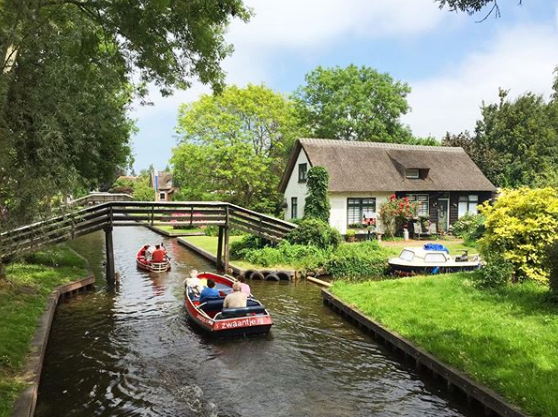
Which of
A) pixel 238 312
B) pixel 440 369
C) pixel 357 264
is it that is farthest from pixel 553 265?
pixel 357 264

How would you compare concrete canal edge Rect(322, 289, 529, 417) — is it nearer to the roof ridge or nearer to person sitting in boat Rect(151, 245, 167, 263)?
person sitting in boat Rect(151, 245, 167, 263)

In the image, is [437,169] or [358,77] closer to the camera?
[437,169]

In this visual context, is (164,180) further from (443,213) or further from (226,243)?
(226,243)

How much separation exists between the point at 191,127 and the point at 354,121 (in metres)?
16.5

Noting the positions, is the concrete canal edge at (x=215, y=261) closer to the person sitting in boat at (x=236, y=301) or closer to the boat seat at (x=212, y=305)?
the boat seat at (x=212, y=305)

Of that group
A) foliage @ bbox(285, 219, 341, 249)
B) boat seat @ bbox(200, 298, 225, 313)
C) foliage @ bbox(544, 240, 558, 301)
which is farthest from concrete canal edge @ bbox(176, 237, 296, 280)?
foliage @ bbox(544, 240, 558, 301)

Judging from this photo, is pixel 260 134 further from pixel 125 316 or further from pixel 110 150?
pixel 125 316

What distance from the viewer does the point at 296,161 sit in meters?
33.3

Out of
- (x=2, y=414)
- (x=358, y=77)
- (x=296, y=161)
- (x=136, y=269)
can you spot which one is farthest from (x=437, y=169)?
(x=2, y=414)

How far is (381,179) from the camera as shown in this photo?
3148cm

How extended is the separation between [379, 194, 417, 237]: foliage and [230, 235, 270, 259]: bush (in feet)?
32.0

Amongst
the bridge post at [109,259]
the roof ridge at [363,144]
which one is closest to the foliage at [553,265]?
the bridge post at [109,259]

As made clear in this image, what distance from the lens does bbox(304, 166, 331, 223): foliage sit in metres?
26.1

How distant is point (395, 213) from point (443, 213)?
5.49 metres
